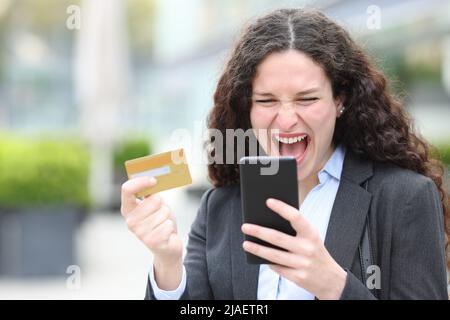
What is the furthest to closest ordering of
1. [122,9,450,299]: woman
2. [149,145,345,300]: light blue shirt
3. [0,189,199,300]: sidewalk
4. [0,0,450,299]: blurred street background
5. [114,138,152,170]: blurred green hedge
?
1. [114,138,152,170]: blurred green hedge
2. [0,0,450,299]: blurred street background
3. [0,189,199,300]: sidewalk
4. [149,145,345,300]: light blue shirt
5. [122,9,450,299]: woman

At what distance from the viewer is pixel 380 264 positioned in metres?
1.73

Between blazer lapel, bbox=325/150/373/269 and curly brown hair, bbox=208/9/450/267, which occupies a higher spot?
curly brown hair, bbox=208/9/450/267

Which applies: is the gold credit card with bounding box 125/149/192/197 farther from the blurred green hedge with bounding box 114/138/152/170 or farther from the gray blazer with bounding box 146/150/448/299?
the blurred green hedge with bounding box 114/138/152/170

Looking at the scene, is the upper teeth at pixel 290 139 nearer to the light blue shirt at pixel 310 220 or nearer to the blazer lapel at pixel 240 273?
the light blue shirt at pixel 310 220

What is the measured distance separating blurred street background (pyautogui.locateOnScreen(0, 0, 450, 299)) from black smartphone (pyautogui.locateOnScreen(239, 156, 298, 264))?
656mm

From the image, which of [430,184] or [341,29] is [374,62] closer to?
[341,29]

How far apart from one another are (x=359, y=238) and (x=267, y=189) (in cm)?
32

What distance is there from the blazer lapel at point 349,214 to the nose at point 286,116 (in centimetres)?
21

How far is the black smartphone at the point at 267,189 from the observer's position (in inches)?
62.0

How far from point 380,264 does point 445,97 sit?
13694 millimetres

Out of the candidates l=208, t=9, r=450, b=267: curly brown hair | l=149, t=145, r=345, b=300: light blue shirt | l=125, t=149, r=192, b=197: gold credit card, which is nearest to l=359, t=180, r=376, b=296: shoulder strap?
l=149, t=145, r=345, b=300: light blue shirt

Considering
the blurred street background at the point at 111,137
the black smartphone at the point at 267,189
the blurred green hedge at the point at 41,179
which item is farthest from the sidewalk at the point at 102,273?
the black smartphone at the point at 267,189

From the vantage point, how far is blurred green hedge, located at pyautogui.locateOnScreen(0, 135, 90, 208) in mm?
6407

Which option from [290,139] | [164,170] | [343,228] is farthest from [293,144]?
[164,170]
